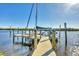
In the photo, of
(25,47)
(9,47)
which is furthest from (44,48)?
(9,47)

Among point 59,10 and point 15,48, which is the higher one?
point 59,10

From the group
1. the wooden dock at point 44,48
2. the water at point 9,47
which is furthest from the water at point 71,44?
the water at point 9,47

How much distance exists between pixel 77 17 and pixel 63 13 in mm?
203

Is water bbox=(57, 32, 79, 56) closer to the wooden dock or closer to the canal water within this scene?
the canal water

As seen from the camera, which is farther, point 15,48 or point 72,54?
point 15,48

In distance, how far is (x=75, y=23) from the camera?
2777 mm

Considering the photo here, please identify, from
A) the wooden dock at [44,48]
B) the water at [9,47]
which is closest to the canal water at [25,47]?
the water at [9,47]

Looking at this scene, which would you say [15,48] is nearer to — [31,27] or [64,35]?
[31,27]

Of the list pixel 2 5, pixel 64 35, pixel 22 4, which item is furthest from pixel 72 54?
pixel 2 5

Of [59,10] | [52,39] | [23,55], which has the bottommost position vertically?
[23,55]

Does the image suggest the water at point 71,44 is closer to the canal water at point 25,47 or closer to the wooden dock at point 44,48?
the canal water at point 25,47

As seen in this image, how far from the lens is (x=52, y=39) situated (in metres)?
3.04

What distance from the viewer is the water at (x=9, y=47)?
288 centimetres

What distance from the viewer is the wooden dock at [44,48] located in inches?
110
